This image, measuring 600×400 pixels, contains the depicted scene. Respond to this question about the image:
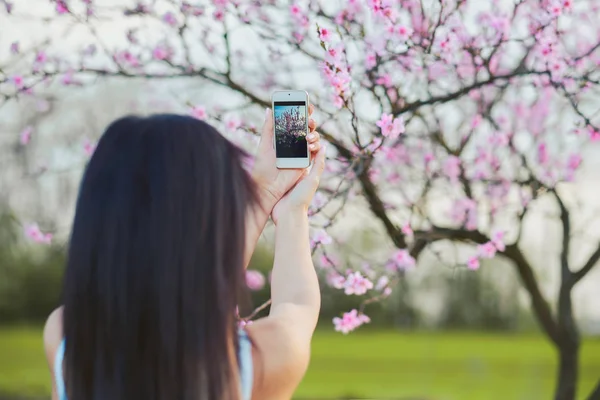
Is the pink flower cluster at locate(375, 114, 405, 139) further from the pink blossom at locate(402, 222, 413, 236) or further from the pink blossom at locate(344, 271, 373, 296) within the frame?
the pink blossom at locate(402, 222, 413, 236)

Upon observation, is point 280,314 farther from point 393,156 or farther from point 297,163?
point 393,156

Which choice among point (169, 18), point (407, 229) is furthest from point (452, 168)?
point (169, 18)

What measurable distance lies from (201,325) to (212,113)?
170 centimetres

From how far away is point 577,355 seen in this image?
118 inches

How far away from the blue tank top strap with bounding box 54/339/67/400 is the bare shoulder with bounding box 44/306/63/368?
1cm

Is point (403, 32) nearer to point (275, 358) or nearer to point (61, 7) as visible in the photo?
point (61, 7)

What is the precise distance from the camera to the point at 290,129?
4.54 feet

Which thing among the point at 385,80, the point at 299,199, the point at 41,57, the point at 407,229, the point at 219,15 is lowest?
the point at 407,229

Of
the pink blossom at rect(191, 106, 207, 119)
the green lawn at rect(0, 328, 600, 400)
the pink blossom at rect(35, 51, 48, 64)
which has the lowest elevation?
the green lawn at rect(0, 328, 600, 400)

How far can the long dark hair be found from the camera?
2.78 ft

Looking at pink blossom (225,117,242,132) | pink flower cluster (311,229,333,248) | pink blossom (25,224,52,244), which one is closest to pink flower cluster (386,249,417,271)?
pink flower cluster (311,229,333,248)

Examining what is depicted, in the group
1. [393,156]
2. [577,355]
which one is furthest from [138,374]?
[577,355]

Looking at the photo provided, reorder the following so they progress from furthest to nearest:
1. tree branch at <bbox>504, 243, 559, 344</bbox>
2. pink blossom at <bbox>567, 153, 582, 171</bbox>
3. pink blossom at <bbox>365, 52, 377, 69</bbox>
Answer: pink blossom at <bbox>567, 153, 582, 171</bbox> < tree branch at <bbox>504, 243, 559, 344</bbox> < pink blossom at <bbox>365, 52, 377, 69</bbox>

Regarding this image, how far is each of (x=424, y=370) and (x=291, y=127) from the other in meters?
4.43
